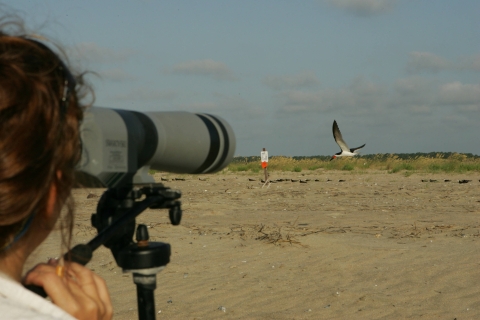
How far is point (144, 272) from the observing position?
1.31 meters

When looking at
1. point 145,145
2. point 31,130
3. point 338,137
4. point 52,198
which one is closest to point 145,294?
point 145,145

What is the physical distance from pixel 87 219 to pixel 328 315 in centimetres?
493

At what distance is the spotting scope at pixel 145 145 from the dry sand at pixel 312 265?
0.70 feet

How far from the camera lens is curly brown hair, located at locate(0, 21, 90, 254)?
2.32 ft

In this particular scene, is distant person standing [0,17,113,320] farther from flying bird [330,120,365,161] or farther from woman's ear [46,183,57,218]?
flying bird [330,120,365,161]

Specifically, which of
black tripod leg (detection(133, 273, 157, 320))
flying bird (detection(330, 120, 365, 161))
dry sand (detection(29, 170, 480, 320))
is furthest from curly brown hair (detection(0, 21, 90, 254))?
flying bird (detection(330, 120, 365, 161))

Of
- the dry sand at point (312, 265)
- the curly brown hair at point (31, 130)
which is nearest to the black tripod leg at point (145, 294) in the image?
the dry sand at point (312, 265)

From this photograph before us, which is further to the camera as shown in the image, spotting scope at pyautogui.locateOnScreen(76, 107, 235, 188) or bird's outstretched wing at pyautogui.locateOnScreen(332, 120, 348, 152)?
bird's outstretched wing at pyautogui.locateOnScreen(332, 120, 348, 152)

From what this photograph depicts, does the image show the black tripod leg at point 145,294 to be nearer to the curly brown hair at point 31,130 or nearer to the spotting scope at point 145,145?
the spotting scope at point 145,145

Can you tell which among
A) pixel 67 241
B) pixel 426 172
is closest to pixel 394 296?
pixel 67 241

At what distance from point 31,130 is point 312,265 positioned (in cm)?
451

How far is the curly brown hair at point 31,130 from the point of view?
2.32 feet

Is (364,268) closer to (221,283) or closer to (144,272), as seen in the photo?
(221,283)

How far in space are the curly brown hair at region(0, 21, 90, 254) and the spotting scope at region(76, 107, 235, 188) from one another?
17cm
